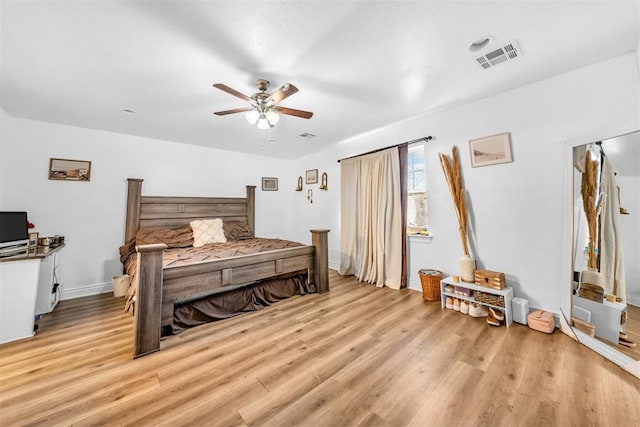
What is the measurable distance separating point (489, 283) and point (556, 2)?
230cm

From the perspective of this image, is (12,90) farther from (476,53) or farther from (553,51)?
(553,51)

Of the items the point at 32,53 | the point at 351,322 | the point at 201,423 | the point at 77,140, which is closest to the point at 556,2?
the point at 351,322

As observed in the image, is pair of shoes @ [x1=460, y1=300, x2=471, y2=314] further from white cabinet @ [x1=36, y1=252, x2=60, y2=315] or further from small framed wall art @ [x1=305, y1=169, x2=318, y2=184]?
white cabinet @ [x1=36, y1=252, x2=60, y2=315]

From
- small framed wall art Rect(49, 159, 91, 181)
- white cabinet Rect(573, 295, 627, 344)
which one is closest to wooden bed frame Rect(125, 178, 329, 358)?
small framed wall art Rect(49, 159, 91, 181)

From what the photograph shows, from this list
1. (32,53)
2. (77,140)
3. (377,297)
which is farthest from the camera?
(77,140)

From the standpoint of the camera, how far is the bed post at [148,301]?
182 cm

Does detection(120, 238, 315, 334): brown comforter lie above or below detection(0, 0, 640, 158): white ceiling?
below

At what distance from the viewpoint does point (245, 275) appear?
257 cm

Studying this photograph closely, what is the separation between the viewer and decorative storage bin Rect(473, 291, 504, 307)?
2.30 m

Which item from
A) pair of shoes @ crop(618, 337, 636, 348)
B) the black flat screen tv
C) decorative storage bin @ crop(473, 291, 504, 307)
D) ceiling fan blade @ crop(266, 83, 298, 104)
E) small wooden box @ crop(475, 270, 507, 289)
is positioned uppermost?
ceiling fan blade @ crop(266, 83, 298, 104)

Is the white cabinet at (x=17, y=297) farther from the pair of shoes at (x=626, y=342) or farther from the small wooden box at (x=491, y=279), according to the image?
the pair of shoes at (x=626, y=342)

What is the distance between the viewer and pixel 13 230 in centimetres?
230

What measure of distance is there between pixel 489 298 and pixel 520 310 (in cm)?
27

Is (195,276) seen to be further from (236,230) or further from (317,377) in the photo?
(236,230)
